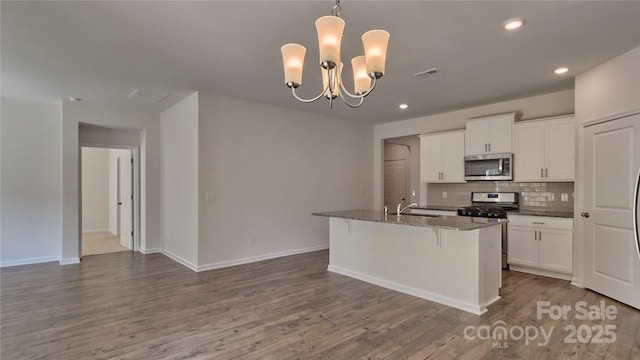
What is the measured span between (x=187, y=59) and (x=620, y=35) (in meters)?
4.20

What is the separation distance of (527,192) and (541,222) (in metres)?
0.83

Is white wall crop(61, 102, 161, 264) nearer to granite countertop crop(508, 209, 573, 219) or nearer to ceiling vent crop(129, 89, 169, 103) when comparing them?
ceiling vent crop(129, 89, 169, 103)

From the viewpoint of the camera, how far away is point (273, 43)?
3186 millimetres

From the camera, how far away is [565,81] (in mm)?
4363

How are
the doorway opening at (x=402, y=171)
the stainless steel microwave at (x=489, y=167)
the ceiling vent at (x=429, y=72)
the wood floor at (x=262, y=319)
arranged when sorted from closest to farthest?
the wood floor at (x=262, y=319), the ceiling vent at (x=429, y=72), the stainless steel microwave at (x=489, y=167), the doorway opening at (x=402, y=171)

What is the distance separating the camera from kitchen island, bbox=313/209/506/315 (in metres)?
3.36

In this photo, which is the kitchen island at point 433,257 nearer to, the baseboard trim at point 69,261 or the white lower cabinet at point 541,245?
the white lower cabinet at point 541,245

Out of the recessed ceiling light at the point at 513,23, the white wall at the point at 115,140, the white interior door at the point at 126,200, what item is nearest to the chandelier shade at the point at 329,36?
the recessed ceiling light at the point at 513,23

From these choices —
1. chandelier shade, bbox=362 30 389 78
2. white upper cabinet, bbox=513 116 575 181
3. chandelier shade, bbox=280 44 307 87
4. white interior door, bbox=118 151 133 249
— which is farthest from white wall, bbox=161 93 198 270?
white upper cabinet, bbox=513 116 575 181

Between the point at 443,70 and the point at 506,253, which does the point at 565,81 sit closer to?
the point at 443,70

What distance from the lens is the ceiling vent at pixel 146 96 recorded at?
4903 mm

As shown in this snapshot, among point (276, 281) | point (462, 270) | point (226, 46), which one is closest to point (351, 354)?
point (462, 270)

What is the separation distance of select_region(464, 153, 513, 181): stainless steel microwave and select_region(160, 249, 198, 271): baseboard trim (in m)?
4.61

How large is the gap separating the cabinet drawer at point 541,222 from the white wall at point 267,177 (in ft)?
10.1
